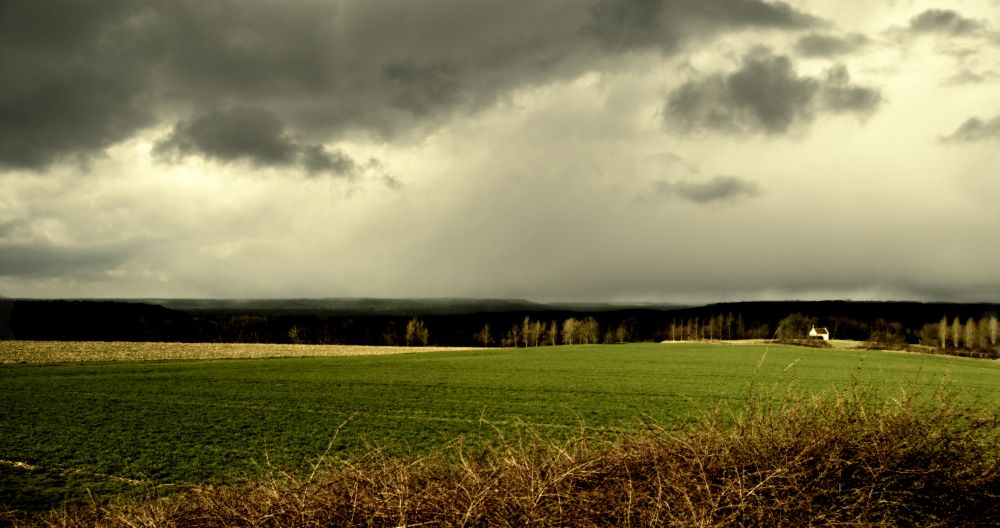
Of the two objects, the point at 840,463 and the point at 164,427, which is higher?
the point at 840,463

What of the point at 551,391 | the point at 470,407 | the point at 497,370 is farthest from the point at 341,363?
the point at 470,407

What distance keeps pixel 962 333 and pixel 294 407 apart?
16715 centimetres

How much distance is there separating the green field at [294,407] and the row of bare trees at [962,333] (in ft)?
331

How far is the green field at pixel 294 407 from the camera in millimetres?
14164

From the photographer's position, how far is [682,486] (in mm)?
3393

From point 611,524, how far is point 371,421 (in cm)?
2050

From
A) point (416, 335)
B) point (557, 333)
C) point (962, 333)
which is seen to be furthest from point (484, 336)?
point (962, 333)

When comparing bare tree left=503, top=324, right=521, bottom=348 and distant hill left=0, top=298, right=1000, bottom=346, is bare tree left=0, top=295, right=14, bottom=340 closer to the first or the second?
distant hill left=0, top=298, right=1000, bottom=346

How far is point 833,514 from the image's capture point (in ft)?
11.3

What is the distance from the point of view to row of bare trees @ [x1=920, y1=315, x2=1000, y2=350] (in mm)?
131875

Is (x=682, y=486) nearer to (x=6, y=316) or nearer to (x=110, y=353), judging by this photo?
(x=110, y=353)

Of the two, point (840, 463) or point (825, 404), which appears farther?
point (825, 404)

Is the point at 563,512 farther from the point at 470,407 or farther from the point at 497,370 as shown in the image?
the point at 497,370

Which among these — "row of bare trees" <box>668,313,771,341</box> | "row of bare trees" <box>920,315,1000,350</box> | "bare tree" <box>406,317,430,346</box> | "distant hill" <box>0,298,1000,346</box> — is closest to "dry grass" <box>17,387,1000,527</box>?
"distant hill" <box>0,298,1000,346</box>
